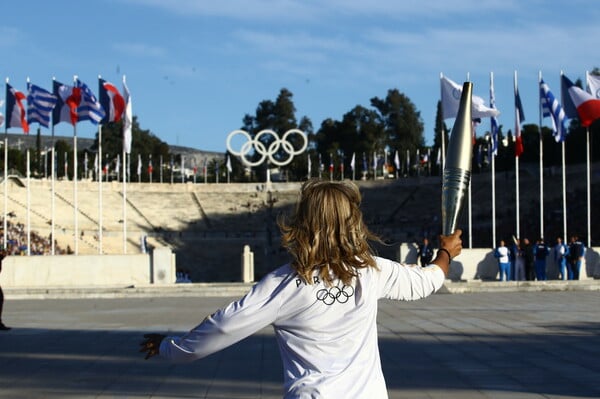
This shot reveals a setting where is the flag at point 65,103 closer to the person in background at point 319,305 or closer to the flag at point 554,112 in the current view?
the flag at point 554,112

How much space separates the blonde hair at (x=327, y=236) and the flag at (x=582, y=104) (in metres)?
27.8

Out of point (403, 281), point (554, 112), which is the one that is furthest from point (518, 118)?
point (403, 281)

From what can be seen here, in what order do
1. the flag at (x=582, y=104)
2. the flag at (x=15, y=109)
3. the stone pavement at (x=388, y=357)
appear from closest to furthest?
the stone pavement at (x=388, y=357) → the flag at (x=582, y=104) → the flag at (x=15, y=109)

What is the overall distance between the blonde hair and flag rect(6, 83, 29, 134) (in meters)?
33.3

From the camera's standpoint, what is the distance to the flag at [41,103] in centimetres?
3444

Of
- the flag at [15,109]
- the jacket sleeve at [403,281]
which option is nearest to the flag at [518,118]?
the flag at [15,109]

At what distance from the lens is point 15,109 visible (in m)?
35.5

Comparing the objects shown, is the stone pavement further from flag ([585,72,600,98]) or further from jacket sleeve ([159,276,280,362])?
flag ([585,72,600,98])

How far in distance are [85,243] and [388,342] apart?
47.1 meters

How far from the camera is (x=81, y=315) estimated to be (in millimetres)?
19344

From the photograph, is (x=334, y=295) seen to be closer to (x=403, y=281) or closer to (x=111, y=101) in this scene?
(x=403, y=281)

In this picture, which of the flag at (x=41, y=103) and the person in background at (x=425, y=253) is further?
the flag at (x=41, y=103)

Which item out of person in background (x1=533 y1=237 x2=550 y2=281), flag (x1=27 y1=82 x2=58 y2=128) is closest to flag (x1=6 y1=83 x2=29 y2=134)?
flag (x1=27 y1=82 x2=58 y2=128)

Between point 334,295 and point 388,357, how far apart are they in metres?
8.06
